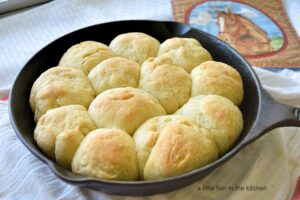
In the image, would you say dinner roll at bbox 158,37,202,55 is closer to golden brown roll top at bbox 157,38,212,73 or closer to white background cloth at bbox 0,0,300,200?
golden brown roll top at bbox 157,38,212,73

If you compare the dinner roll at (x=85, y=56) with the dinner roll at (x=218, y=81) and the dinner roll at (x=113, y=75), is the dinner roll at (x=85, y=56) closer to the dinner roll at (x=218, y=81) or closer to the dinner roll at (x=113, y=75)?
the dinner roll at (x=113, y=75)

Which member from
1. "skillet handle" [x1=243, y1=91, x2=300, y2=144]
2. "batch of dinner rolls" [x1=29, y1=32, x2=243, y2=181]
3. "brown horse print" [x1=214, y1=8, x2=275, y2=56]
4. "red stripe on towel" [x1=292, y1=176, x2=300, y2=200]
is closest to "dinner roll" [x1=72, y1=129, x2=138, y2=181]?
"batch of dinner rolls" [x1=29, y1=32, x2=243, y2=181]

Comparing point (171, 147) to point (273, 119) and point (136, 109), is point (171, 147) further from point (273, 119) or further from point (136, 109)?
point (273, 119)

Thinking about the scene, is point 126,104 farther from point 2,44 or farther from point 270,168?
point 2,44

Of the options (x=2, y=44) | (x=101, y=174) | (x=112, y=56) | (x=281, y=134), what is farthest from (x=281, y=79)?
(x=2, y=44)

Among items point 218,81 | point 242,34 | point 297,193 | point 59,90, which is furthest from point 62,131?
point 242,34

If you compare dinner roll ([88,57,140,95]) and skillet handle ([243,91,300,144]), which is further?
dinner roll ([88,57,140,95])

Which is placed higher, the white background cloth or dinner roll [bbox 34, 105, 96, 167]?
dinner roll [bbox 34, 105, 96, 167]
